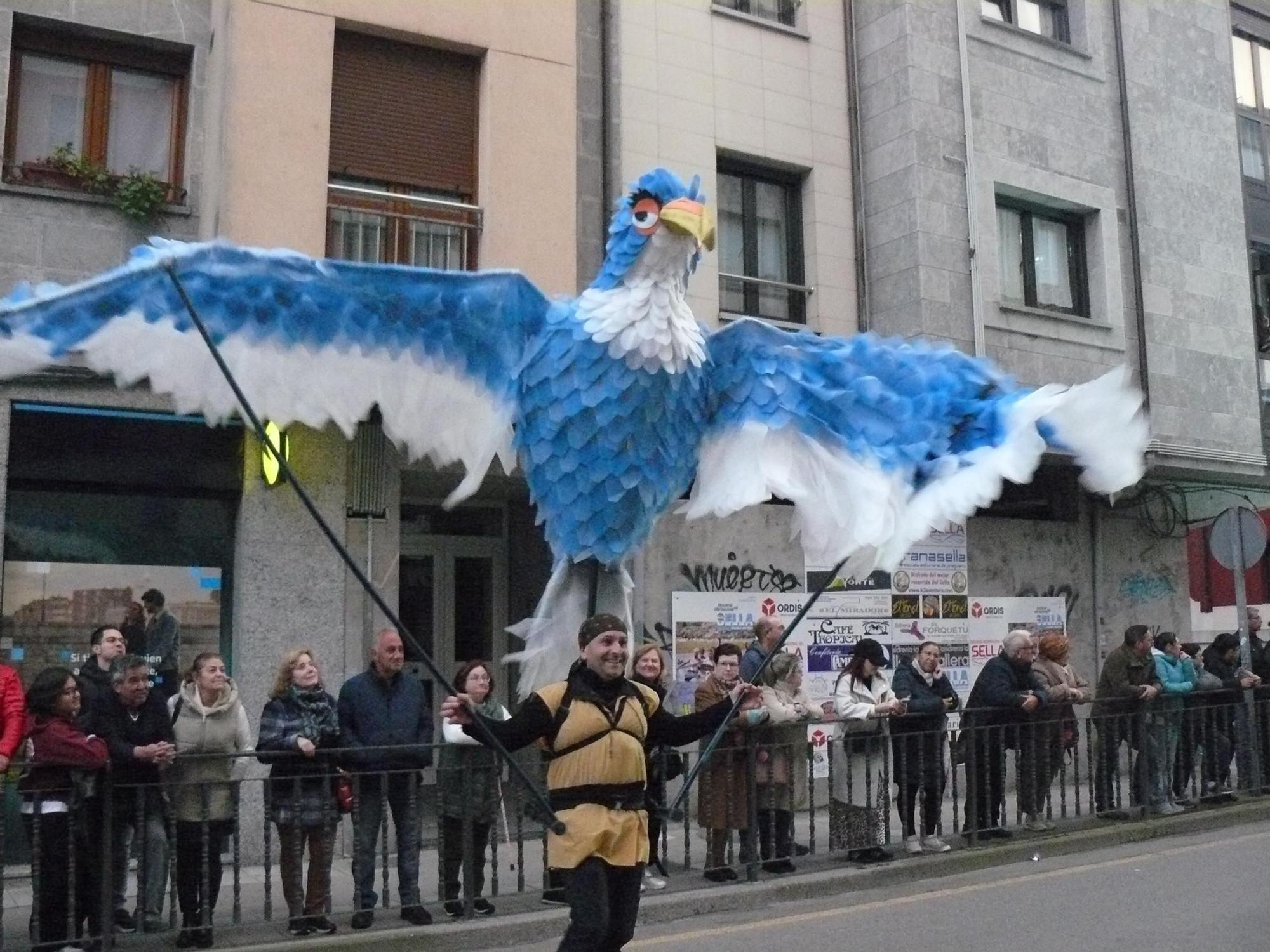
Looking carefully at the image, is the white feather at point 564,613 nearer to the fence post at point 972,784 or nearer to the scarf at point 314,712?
the scarf at point 314,712

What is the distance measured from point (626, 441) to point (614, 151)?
6.95m

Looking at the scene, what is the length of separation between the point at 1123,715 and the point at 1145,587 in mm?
4497

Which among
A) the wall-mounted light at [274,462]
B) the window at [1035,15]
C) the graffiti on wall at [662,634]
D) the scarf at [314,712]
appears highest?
the window at [1035,15]

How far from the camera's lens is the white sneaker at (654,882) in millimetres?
7531

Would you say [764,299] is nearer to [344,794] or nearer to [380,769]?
[380,769]

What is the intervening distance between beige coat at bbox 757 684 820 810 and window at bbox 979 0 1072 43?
27.8ft

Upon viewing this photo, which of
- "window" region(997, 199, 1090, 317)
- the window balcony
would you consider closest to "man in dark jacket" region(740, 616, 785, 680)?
the window balcony

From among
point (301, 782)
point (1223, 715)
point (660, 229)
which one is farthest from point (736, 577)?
point (660, 229)

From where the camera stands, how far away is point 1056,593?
13.1m

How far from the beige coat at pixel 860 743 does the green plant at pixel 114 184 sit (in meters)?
5.68

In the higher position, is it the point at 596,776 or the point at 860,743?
the point at 596,776

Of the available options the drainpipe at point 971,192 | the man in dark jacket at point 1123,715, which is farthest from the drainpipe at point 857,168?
the man in dark jacket at point 1123,715

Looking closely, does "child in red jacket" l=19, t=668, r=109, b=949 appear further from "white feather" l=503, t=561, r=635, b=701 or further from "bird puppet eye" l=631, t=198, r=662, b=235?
"bird puppet eye" l=631, t=198, r=662, b=235

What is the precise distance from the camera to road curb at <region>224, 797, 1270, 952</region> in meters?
6.46
